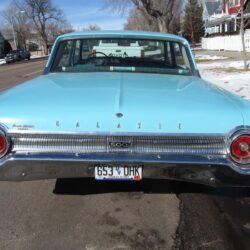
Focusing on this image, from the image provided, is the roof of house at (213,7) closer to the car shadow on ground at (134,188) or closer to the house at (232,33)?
the house at (232,33)

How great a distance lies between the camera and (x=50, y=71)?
525cm

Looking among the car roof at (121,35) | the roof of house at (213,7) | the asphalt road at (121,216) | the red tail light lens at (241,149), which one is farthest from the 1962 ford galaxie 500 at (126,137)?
the roof of house at (213,7)

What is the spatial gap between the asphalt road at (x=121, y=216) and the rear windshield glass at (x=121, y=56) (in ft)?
4.45

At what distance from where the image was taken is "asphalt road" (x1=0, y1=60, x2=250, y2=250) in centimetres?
351

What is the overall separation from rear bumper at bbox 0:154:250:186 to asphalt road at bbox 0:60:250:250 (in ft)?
1.56

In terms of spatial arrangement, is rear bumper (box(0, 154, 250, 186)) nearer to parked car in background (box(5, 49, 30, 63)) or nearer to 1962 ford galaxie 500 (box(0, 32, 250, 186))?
1962 ford galaxie 500 (box(0, 32, 250, 186))

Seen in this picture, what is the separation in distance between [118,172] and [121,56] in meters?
2.17

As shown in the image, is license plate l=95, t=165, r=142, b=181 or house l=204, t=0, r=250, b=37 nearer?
license plate l=95, t=165, r=142, b=181

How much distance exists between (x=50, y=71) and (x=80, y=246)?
2457 millimetres

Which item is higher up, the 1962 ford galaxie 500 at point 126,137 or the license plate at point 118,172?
the 1962 ford galaxie 500 at point 126,137

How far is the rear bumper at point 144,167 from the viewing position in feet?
11.3

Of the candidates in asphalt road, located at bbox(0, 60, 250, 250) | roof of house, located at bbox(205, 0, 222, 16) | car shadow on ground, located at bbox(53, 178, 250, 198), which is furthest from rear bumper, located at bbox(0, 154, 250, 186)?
roof of house, located at bbox(205, 0, 222, 16)

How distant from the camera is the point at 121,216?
158 inches

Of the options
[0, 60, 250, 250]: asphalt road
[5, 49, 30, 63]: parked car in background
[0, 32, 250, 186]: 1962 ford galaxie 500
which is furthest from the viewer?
[5, 49, 30, 63]: parked car in background
